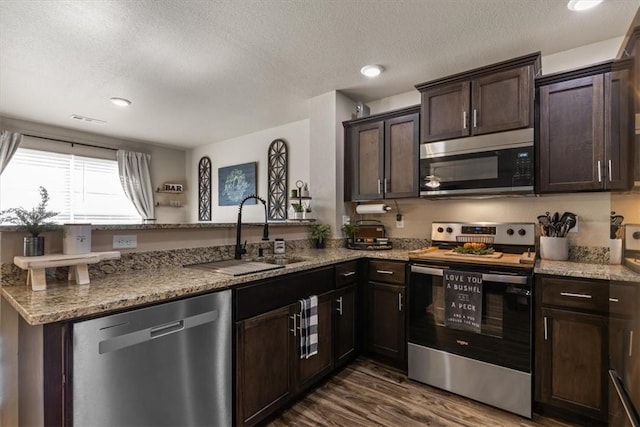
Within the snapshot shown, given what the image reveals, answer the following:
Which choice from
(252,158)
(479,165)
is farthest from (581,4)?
(252,158)

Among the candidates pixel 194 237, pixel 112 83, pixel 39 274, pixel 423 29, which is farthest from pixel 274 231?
pixel 112 83

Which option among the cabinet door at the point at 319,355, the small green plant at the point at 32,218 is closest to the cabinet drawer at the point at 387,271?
the cabinet door at the point at 319,355

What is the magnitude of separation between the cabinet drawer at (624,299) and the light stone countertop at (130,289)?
4cm

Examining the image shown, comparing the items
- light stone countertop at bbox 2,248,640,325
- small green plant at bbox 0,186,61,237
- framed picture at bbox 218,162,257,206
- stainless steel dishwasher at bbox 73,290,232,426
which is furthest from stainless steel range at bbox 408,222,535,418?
framed picture at bbox 218,162,257,206

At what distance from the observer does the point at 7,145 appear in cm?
396

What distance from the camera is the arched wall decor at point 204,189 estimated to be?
5.55m

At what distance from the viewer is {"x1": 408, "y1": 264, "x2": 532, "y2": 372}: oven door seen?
6.38 ft

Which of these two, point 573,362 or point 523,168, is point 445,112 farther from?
point 573,362

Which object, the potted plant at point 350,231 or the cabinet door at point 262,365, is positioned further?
the potted plant at point 350,231

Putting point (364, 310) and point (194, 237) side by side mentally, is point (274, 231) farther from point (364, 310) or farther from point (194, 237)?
point (364, 310)

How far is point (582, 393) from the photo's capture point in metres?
1.80

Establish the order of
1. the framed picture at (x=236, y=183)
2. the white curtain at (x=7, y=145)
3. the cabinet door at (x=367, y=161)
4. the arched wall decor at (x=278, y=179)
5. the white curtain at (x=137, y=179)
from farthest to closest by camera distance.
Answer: the white curtain at (x=137, y=179), the framed picture at (x=236, y=183), the arched wall decor at (x=278, y=179), the white curtain at (x=7, y=145), the cabinet door at (x=367, y=161)

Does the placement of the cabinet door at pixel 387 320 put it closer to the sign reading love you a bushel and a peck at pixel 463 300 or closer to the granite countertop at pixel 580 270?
the sign reading love you a bushel and a peck at pixel 463 300

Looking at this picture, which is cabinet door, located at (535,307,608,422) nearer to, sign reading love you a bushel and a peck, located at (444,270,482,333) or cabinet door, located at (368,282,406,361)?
sign reading love you a bushel and a peck, located at (444,270,482,333)
